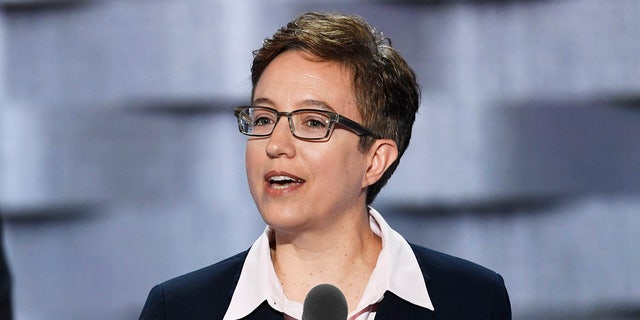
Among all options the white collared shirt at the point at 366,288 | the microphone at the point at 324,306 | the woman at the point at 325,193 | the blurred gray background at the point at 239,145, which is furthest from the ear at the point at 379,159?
the blurred gray background at the point at 239,145

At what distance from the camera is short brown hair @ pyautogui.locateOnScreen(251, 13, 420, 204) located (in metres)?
1.55

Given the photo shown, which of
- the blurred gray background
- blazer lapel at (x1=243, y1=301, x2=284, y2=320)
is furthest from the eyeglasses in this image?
the blurred gray background

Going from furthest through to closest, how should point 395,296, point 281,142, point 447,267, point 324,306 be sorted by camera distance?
point 447,267, point 395,296, point 281,142, point 324,306

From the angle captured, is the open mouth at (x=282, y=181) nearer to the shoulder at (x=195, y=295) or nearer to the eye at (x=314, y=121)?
the eye at (x=314, y=121)

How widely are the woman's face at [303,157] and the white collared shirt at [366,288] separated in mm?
105

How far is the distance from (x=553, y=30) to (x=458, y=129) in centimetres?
32

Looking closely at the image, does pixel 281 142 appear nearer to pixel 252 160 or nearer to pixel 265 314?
pixel 252 160

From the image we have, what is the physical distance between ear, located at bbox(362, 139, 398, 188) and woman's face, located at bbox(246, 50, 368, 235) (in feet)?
0.11

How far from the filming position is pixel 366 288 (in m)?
1.57

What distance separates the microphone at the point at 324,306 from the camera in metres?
1.15

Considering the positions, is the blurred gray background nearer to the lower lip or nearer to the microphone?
the lower lip

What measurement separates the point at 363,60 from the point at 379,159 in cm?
16

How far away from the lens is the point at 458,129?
2.31 meters

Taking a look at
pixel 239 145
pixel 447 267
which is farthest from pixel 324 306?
pixel 239 145
